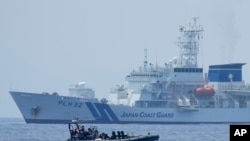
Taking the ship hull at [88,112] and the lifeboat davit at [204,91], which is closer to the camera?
the ship hull at [88,112]

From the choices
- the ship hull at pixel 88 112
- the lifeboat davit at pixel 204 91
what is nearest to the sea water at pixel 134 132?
the ship hull at pixel 88 112

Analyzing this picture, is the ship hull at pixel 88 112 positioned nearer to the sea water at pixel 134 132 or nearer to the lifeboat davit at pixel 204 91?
the sea water at pixel 134 132

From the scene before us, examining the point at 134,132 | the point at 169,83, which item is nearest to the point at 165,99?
the point at 169,83

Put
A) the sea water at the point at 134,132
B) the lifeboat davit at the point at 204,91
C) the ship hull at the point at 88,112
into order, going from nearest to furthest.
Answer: the sea water at the point at 134,132 → the ship hull at the point at 88,112 → the lifeboat davit at the point at 204,91

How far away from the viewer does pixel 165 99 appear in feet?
298

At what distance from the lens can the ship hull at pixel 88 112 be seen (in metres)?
86.0

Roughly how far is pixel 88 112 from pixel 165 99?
9640 mm

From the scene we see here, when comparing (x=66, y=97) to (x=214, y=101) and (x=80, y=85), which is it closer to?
(x=80, y=85)

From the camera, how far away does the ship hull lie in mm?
86000

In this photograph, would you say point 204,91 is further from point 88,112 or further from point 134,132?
point 134,132

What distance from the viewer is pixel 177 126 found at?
88.1m

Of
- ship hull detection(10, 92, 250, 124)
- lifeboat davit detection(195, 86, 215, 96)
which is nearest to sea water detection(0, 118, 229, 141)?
ship hull detection(10, 92, 250, 124)

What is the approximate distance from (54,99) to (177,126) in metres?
13.2

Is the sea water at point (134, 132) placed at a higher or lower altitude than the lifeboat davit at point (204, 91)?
lower
